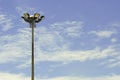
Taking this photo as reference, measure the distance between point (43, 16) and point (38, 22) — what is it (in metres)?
0.70

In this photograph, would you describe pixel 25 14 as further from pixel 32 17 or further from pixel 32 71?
pixel 32 71

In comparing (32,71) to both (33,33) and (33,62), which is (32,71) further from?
(33,33)

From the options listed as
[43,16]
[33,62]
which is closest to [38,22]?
[43,16]

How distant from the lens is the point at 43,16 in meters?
38.0

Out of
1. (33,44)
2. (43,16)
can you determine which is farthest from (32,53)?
(43,16)

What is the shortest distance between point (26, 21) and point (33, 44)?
2.06 meters

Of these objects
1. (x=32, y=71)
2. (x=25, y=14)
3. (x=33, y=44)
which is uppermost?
(x=25, y=14)

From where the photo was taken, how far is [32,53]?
122 feet

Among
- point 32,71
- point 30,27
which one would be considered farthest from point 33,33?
point 32,71

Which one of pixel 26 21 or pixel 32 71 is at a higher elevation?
pixel 26 21

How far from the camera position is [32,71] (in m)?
36.5

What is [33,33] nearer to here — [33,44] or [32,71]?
[33,44]

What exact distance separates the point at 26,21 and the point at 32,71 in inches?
173

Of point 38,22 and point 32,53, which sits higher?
point 38,22
